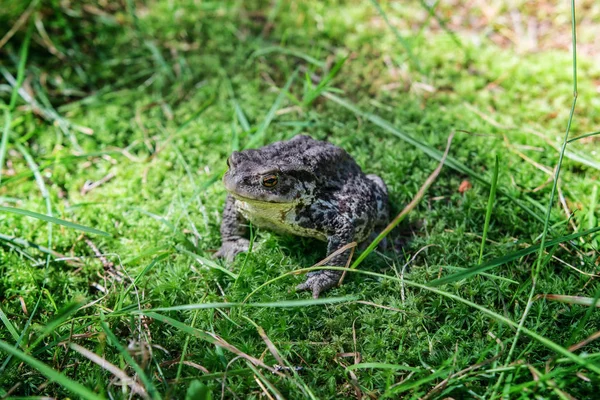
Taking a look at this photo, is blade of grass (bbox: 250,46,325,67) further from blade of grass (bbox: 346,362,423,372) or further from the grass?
blade of grass (bbox: 346,362,423,372)

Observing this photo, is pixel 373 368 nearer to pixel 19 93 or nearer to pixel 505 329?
pixel 505 329

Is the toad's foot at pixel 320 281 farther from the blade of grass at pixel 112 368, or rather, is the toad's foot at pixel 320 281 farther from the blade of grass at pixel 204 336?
the blade of grass at pixel 112 368

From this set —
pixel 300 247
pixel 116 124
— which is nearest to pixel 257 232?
pixel 300 247

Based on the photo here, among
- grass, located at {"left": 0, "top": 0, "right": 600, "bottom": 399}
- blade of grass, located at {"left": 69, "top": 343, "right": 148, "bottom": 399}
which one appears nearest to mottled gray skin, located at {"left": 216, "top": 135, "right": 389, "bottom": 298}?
grass, located at {"left": 0, "top": 0, "right": 600, "bottom": 399}

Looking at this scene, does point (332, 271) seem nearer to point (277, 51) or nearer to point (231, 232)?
point (231, 232)

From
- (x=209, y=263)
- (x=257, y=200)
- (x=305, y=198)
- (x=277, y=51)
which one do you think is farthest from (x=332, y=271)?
(x=277, y=51)
